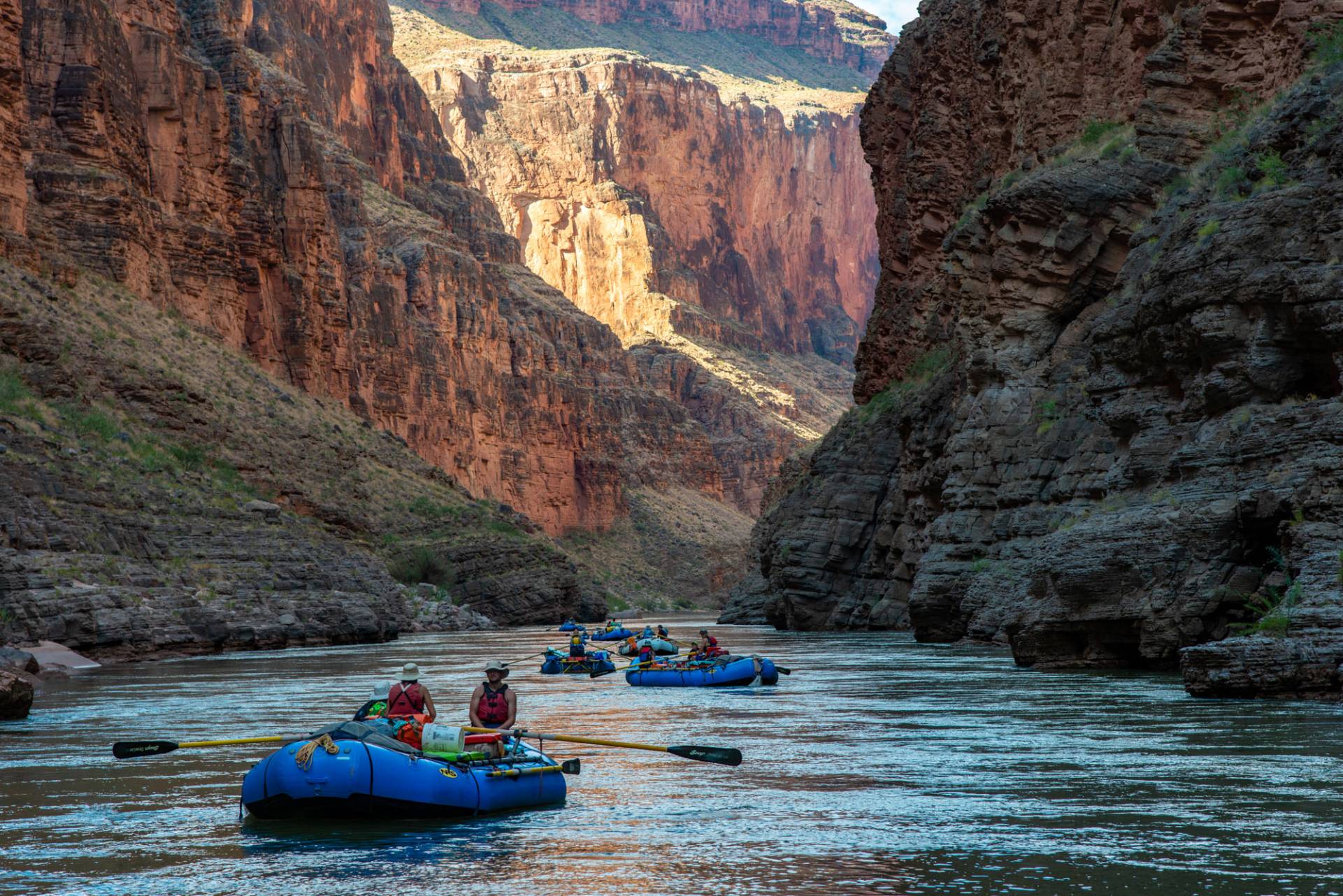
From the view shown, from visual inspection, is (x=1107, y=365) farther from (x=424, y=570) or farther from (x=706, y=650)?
(x=424, y=570)

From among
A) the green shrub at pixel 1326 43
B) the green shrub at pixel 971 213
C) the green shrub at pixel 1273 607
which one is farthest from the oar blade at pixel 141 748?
the green shrub at pixel 971 213

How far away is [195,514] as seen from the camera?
61094 mm

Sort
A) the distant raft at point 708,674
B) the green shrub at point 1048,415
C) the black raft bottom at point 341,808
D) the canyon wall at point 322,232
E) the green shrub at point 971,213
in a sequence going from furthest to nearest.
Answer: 1. the canyon wall at point 322,232
2. the green shrub at point 971,213
3. the green shrub at point 1048,415
4. the distant raft at point 708,674
5. the black raft bottom at point 341,808

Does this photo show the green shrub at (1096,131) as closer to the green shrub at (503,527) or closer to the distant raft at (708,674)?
the distant raft at (708,674)

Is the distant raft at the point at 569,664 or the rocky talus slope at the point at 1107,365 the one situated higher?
the rocky talus slope at the point at 1107,365

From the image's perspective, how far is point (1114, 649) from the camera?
33906mm

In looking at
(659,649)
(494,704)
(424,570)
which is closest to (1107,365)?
(659,649)

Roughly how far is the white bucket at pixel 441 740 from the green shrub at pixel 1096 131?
35059 millimetres

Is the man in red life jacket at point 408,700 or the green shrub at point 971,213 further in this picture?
the green shrub at point 971,213

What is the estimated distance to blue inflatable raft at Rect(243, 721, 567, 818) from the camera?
17.5m

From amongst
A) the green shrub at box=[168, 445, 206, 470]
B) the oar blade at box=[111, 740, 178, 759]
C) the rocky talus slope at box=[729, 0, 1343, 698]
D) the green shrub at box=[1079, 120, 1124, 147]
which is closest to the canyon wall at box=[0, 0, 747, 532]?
the green shrub at box=[168, 445, 206, 470]

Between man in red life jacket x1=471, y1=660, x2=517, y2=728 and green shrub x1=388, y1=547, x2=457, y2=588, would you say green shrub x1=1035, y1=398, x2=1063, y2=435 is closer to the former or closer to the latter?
man in red life jacket x1=471, y1=660, x2=517, y2=728

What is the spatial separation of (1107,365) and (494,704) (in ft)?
67.2

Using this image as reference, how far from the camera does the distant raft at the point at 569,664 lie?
46.3 metres
